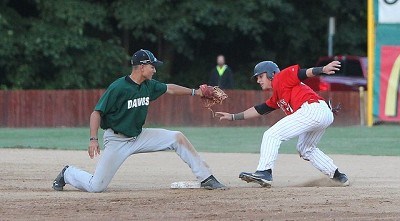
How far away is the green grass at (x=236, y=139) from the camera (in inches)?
752

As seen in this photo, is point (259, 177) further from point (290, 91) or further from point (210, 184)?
point (290, 91)

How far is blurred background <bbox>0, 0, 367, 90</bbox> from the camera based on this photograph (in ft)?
97.6

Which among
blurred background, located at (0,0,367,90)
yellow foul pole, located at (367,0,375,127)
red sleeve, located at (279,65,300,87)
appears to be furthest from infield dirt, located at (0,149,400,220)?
blurred background, located at (0,0,367,90)

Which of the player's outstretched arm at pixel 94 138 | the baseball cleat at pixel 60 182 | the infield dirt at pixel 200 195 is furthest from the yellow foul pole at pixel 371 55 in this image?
the player's outstretched arm at pixel 94 138

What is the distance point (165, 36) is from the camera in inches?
1228

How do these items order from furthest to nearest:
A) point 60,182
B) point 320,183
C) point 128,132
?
1. point 320,183
2. point 60,182
3. point 128,132

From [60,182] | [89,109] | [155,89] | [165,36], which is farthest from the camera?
[165,36]

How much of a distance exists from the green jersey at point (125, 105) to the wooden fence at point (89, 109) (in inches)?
586

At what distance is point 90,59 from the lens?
30.4 m

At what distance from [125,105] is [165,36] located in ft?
65.0

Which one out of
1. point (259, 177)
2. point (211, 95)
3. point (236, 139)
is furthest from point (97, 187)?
point (236, 139)

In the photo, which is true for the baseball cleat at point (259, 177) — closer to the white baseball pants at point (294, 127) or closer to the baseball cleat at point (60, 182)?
the white baseball pants at point (294, 127)

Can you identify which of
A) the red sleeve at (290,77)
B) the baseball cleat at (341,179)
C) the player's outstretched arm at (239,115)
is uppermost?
the red sleeve at (290,77)

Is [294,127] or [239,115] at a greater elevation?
[239,115]
